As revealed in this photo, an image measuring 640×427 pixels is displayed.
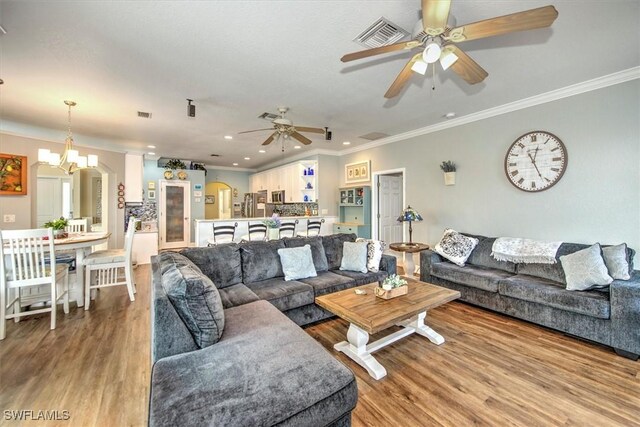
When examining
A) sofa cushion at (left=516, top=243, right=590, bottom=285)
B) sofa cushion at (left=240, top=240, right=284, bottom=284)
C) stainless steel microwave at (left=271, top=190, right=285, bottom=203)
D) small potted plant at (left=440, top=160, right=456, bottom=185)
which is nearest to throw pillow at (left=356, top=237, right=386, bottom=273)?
sofa cushion at (left=240, top=240, right=284, bottom=284)

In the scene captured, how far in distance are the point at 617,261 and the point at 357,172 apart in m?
4.57

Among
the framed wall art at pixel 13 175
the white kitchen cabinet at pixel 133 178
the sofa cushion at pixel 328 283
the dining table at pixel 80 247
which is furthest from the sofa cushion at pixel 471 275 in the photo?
the framed wall art at pixel 13 175

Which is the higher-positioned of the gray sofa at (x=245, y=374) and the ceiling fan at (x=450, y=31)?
the ceiling fan at (x=450, y=31)

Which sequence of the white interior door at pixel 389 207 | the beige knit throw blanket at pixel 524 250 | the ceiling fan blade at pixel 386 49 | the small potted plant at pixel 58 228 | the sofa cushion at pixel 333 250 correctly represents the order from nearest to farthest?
the ceiling fan blade at pixel 386 49
the beige knit throw blanket at pixel 524 250
the small potted plant at pixel 58 228
the sofa cushion at pixel 333 250
the white interior door at pixel 389 207

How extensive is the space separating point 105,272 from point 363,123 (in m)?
4.69

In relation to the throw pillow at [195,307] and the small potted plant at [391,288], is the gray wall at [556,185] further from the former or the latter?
the throw pillow at [195,307]

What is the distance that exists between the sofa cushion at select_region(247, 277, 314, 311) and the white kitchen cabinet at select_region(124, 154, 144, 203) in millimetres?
5003

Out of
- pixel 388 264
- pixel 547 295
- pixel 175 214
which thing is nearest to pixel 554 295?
pixel 547 295

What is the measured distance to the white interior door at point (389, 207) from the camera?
6.12 metres

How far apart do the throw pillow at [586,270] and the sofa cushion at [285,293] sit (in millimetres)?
2713

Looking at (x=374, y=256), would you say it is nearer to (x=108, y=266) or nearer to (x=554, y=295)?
(x=554, y=295)

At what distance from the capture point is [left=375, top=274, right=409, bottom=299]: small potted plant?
246 centimetres

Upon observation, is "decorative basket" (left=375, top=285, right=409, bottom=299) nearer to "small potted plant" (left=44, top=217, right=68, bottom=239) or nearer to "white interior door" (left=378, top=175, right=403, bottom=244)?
"white interior door" (left=378, top=175, right=403, bottom=244)

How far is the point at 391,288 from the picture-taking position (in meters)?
2.48
